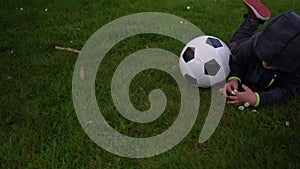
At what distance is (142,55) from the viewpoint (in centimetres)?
348

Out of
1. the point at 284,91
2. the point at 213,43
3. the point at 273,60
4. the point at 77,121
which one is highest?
the point at 273,60

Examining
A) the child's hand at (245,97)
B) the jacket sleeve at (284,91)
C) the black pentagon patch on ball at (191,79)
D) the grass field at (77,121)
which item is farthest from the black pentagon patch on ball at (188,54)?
the jacket sleeve at (284,91)

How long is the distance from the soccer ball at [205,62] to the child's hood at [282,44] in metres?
0.39

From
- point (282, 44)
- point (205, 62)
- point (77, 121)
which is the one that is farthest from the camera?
point (205, 62)

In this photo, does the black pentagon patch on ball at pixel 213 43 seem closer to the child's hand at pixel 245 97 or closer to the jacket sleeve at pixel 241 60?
the jacket sleeve at pixel 241 60

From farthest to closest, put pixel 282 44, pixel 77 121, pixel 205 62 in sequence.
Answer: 1. pixel 205 62
2. pixel 77 121
3. pixel 282 44

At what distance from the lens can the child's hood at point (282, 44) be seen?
2.40 meters

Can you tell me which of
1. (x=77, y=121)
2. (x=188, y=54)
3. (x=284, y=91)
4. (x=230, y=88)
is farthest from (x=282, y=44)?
(x=77, y=121)

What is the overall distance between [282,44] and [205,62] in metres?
0.64

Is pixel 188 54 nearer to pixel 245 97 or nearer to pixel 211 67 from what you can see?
pixel 211 67

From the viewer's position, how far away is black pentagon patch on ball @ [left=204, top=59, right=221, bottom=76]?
284 cm

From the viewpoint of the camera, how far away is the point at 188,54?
2.93 m

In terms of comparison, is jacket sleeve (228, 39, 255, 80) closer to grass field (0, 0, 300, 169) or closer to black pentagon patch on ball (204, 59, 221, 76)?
black pentagon patch on ball (204, 59, 221, 76)

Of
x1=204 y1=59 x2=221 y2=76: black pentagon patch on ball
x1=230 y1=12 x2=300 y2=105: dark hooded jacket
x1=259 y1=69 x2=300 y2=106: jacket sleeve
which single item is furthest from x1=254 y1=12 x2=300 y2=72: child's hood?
x1=204 y1=59 x2=221 y2=76: black pentagon patch on ball
